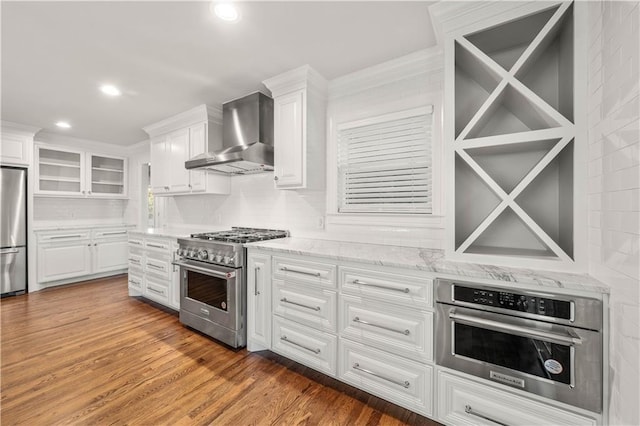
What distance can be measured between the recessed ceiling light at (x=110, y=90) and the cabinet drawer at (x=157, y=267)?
6.49ft

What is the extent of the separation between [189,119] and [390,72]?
2.62m

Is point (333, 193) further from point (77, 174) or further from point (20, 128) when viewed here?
point (77, 174)

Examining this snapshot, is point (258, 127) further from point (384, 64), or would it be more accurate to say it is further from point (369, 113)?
point (384, 64)

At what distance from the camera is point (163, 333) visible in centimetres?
281

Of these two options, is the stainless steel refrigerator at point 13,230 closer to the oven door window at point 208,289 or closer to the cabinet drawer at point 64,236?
the cabinet drawer at point 64,236

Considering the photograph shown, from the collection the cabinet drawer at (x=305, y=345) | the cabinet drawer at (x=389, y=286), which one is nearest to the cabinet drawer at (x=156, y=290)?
the cabinet drawer at (x=305, y=345)

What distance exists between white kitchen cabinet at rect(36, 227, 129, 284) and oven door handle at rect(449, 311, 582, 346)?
5795 millimetres

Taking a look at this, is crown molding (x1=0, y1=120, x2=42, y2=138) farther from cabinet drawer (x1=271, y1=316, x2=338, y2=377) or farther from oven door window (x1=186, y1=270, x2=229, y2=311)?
cabinet drawer (x1=271, y1=316, x2=338, y2=377)

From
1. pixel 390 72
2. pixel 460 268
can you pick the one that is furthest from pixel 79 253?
pixel 460 268

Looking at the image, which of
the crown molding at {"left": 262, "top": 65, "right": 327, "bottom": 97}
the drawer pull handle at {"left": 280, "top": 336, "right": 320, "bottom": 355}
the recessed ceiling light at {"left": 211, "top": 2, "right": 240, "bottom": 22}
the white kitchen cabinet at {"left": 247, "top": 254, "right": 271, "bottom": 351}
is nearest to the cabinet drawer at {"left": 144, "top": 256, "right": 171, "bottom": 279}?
the white kitchen cabinet at {"left": 247, "top": 254, "right": 271, "bottom": 351}

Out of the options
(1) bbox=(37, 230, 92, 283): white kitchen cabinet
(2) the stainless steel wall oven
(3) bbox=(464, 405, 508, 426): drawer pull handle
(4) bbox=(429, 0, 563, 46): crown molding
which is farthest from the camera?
(1) bbox=(37, 230, 92, 283): white kitchen cabinet

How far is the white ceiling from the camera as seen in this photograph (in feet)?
5.62

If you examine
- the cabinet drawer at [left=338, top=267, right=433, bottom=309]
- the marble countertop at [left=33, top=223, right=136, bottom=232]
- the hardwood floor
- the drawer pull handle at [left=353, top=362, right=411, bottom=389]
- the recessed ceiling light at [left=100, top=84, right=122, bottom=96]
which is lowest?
the hardwood floor

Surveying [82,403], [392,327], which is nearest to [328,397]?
[392,327]
